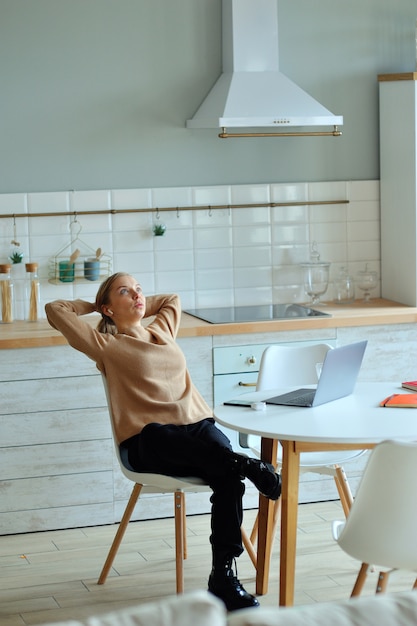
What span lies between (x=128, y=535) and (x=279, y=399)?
117cm

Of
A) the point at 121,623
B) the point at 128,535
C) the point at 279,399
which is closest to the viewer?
the point at 121,623

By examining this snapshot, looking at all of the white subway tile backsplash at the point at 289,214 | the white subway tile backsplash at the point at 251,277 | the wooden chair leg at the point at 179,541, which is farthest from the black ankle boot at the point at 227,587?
the white subway tile backsplash at the point at 289,214

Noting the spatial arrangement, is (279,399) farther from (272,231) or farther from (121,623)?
(121,623)

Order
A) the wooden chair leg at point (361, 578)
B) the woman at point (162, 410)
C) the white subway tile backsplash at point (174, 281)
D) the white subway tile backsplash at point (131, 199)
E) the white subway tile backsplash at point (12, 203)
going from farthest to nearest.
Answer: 1. the white subway tile backsplash at point (174, 281)
2. the white subway tile backsplash at point (131, 199)
3. the white subway tile backsplash at point (12, 203)
4. the woman at point (162, 410)
5. the wooden chair leg at point (361, 578)

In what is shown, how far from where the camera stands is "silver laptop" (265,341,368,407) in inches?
128

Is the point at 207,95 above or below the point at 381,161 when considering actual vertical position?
above

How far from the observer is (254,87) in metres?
4.70

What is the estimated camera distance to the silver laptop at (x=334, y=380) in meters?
3.25

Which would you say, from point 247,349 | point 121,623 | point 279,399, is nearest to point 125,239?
point 247,349

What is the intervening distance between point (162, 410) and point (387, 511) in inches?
45.9

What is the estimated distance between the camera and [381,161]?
513cm

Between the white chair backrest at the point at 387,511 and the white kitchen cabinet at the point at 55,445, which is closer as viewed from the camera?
the white chair backrest at the point at 387,511

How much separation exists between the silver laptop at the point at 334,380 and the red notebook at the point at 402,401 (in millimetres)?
146

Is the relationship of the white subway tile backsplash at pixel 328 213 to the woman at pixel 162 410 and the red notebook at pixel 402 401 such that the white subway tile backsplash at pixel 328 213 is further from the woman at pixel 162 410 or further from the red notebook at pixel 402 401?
the red notebook at pixel 402 401
